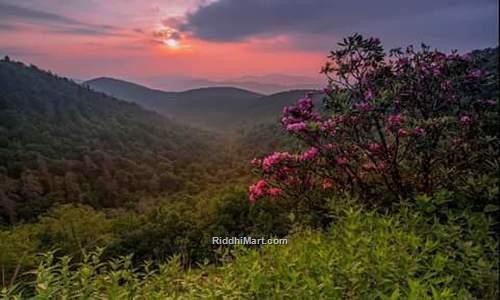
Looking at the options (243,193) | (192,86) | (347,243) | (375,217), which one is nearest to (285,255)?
(347,243)

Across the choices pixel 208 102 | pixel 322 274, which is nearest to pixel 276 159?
pixel 322 274

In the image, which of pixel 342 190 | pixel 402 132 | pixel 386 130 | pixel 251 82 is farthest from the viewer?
pixel 251 82

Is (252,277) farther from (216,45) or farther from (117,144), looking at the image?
(117,144)

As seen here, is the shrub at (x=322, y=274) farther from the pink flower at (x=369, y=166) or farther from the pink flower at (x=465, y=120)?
the pink flower at (x=465, y=120)

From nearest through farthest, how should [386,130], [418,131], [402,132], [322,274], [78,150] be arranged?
1. [322,274]
2. [418,131]
3. [402,132]
4. [386,130]
5. [78,150]

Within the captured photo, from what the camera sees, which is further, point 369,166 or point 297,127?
point 369,166

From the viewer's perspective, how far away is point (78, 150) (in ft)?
12.3

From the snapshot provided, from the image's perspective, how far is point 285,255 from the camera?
1736 mm

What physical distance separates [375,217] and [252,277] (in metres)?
1.09

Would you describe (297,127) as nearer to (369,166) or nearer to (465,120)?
(369,166)

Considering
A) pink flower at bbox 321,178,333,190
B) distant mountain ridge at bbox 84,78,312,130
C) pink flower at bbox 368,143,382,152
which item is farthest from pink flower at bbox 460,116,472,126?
distant mountain ridge at bbox 84,78,312,130

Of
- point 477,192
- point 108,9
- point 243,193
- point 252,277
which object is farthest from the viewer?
point 243,193

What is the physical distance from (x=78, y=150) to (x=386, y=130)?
265 cm

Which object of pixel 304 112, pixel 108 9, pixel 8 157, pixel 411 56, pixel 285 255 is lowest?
pixel 285 255
